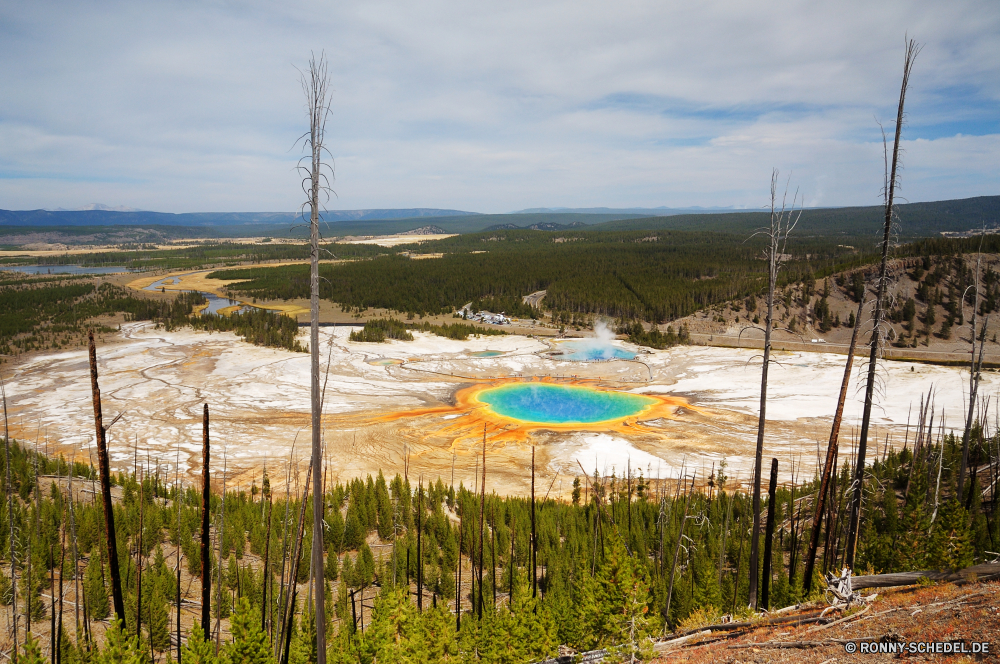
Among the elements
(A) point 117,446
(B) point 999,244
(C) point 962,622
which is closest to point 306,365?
(A) point 117,446

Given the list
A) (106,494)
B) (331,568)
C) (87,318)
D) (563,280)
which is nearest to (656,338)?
(563,280)

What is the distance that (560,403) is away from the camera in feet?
123

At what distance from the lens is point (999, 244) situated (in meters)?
63.8

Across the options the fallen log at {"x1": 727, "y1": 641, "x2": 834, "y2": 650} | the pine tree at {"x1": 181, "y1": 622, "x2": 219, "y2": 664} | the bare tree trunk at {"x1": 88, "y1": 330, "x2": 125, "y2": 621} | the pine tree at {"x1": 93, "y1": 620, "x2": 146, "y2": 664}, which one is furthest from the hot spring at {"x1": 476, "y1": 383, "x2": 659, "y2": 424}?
the bare tree trunk at {"x1": 88, "y1": 330, "x2": 125, "y2": 621}

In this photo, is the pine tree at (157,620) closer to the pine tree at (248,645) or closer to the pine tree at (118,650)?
the pine tree at (118,650)

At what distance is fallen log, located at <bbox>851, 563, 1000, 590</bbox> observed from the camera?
1017 cm

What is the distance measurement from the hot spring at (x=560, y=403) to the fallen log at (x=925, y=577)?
73.6 feet

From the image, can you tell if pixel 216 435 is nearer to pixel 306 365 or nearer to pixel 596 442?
pixel 306 365

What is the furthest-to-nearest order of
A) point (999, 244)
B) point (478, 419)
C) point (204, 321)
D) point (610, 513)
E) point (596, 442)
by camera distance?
point (999, 244) → point (204, 321) → point (478, 419) → point (596, 442) → point (610, 513)

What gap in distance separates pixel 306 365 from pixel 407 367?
7.94m

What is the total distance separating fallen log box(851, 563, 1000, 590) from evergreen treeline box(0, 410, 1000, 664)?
2612 mm

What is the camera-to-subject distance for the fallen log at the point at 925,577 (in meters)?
10.2

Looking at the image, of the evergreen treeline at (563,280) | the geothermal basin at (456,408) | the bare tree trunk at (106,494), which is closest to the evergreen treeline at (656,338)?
the geothermal basin at (456,408)

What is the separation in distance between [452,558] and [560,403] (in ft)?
62.6
